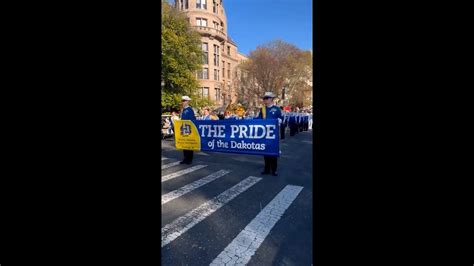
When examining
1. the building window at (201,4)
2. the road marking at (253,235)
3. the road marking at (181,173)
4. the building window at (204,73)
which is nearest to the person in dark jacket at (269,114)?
the road marking at (253,235)

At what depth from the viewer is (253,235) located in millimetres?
3416

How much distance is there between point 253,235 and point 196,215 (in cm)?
103

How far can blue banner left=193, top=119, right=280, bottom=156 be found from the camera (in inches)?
252

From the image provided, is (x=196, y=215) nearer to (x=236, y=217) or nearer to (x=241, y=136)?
(x=236, y=217)

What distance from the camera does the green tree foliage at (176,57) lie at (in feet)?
69.9

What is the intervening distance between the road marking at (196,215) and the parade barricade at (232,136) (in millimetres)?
1210

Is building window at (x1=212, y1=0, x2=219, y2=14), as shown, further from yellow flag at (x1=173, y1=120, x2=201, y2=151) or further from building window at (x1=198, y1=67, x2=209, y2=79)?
yellow flag at (x1=173, y1=120, x2=201, y2=151)

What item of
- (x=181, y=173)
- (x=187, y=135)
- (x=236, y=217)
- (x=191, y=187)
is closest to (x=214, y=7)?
(x=187, y=135)

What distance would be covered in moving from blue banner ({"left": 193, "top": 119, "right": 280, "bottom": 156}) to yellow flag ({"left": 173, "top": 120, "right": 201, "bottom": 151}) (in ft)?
0.49

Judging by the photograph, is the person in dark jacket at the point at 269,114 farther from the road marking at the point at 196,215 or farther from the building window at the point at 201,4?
the building window at the point at 201,4

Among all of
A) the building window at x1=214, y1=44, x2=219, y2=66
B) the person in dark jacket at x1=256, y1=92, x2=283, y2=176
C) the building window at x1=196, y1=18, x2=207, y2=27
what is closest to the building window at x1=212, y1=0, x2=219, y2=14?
the building window at x1=196, y1=18, x2=207, y2=27

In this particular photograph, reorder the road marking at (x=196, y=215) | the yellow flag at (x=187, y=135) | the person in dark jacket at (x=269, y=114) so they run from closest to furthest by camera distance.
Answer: the road marking at (x=196, y=215)
the person in dark jacket at (x=269, y=114)
the yellow flag at (x=187, y=135)
